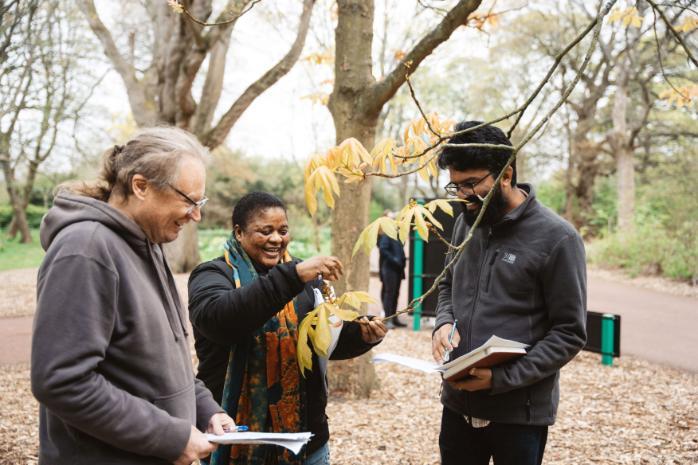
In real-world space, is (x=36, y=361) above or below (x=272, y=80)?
below

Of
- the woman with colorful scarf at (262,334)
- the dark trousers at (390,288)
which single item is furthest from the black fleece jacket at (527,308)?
the dark trousers at (390,288)

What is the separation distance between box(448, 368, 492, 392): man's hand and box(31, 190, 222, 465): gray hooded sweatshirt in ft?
3.58

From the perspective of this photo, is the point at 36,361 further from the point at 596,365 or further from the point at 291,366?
the point at 596,365

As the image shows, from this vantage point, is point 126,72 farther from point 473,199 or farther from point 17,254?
point 17,254

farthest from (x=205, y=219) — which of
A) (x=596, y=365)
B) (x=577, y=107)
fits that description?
(x=596, y=365)

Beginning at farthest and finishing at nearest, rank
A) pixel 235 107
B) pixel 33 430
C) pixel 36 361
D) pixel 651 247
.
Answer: pixel 651 247, pixel 235 107, pixel 33 430, pixel 36 361

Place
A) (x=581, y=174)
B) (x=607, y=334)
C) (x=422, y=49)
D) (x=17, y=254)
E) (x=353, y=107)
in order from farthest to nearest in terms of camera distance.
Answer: (x=581, y=174) → (x=17, y=254) → (x=607, y=334) → (x=353, y=107) → (x=422, y=49)

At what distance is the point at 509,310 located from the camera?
2316mm

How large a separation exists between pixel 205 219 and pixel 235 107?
1738 centimetres

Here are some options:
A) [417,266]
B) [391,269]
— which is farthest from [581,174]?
[391,269]

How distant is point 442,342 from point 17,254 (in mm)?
24359

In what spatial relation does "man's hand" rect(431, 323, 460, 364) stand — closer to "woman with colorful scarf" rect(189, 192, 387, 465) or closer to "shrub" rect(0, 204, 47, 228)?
"woman with colorful scarf" rect(189, 192, 387, 465)

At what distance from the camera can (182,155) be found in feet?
5.60

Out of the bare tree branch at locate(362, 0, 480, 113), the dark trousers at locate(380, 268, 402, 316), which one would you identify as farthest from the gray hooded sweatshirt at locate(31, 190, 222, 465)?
the dark trousers at locate(380, 268, 402, 316)
